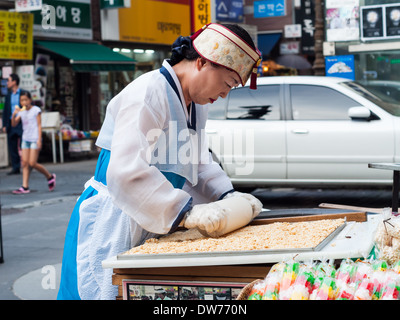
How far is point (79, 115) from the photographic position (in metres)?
21.1

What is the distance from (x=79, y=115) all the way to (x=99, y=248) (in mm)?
18988

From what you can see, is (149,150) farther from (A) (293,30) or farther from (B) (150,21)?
(A) (293,30)

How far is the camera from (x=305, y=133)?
9523mm

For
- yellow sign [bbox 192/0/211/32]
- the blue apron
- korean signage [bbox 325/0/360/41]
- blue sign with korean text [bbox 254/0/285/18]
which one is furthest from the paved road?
blue sign with korean text [bbox 254/0/285/18]

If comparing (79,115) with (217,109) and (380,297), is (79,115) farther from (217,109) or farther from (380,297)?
(380,297)

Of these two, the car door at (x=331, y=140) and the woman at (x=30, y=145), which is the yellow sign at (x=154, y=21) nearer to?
the woman at (x=30, y=145)

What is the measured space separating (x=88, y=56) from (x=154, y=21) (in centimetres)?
451

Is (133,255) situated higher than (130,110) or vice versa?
(130,110)

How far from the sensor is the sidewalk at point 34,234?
6.08 metres

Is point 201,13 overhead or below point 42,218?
overhead

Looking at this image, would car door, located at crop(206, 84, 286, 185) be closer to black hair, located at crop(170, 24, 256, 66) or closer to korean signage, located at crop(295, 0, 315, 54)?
black hair, located at crop(170, 24, 256, 66)

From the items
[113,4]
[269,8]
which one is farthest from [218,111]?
[269,8]

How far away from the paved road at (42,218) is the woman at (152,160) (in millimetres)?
3329
